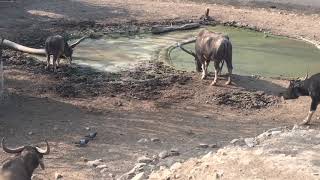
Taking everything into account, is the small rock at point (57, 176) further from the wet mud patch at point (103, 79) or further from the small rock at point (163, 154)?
the wet mud patch at point (103, 79)

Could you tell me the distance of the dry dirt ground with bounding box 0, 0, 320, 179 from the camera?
1430 centimetres

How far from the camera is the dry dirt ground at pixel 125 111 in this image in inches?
563

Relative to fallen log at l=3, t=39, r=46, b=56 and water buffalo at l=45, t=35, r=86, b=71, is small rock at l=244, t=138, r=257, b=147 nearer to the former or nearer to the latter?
water buffalo at l=45, t=35, r=86, b=71

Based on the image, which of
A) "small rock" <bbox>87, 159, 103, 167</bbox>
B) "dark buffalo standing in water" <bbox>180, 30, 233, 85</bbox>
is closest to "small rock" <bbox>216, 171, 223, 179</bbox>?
"small rock" <bbox>87, 159, 103, 167</bbox>

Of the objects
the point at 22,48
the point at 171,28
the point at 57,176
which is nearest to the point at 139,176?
the point at 57,176

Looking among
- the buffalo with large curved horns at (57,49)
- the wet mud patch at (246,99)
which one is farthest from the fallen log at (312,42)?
the buffalo with large curved horns at (57,49)

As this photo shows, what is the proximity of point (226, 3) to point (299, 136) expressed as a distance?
23.6 m

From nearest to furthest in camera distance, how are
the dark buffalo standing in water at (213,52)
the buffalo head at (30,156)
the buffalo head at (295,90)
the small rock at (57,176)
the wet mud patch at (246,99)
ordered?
the buffalo head at (30,156)
the small rock at (57,176)
the buffalo head at (295,90)
the wet mud patch at (246,99)
the dark buffalo standing in water at (213,52)

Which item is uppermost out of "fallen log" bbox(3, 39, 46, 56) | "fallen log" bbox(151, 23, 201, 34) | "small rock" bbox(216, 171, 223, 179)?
"fallen log" bbox(151, 23, 201, 34)

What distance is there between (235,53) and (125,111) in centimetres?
828

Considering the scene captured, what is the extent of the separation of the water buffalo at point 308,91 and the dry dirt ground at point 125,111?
0.46 meters

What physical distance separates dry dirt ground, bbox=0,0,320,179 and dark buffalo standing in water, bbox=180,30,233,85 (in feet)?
1.69

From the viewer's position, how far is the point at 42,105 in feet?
58.2

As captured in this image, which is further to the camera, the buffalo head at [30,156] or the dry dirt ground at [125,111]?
the dry dirt ground at [125,111]
